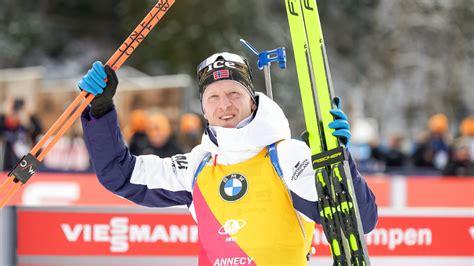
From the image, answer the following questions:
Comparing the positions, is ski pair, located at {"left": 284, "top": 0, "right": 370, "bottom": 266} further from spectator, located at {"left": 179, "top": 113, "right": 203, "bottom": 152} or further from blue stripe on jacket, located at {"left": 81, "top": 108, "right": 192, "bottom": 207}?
spectator, located at {"left": 179, "top": 113, "right": 203, "bottom": 152}

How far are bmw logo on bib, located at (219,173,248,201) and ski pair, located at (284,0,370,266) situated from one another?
350mm

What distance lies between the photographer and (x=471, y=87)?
40656mm

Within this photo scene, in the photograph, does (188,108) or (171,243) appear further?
(188,108)

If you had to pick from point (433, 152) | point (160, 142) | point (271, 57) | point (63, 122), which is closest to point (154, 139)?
point (160, 142)

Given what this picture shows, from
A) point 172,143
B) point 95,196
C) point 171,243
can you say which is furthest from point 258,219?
point 172,143

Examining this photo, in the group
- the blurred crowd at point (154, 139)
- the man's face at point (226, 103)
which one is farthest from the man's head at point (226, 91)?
the blurred crowd at point (154, 139)

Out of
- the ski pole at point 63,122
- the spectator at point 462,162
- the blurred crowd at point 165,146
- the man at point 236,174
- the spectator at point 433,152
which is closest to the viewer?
the man at point 236,174

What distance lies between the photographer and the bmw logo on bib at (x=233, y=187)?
13.0 feet

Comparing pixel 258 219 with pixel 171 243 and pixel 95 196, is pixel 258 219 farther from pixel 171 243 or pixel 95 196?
pixel 95 196

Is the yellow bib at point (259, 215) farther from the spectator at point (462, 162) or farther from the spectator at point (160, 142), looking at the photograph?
the spectator at point (462, 162)

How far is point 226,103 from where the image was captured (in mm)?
4066

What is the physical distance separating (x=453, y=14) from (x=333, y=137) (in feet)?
120

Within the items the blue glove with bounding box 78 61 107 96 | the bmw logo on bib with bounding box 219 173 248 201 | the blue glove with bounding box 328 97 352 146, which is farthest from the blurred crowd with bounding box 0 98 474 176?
the blue glove with bounding box 328 97 352 146

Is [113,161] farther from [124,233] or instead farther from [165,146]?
[165,146]
